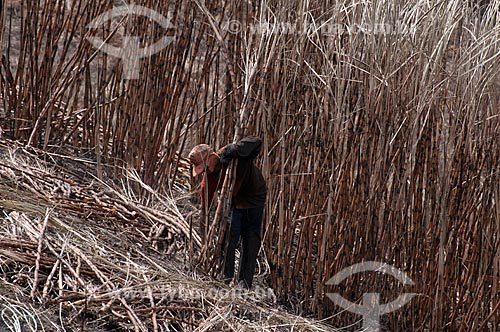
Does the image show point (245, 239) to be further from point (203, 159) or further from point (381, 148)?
point (381, 148)

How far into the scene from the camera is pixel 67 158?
3.84 m

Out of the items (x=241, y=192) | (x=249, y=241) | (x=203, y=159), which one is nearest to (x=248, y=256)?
(x=249, y=241)

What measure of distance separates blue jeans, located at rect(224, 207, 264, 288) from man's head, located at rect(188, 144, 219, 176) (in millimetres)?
188

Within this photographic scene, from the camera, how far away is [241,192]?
3.04m

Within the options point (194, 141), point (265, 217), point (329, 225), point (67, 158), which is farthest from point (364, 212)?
point (67, 158)

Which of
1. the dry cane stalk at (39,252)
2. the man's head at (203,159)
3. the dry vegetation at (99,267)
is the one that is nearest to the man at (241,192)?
the man's head at (203,159)

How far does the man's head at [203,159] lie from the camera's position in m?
2.99

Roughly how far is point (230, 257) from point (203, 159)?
388 millimetres

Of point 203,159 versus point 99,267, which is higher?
point 203,159

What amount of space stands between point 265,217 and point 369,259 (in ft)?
1.54

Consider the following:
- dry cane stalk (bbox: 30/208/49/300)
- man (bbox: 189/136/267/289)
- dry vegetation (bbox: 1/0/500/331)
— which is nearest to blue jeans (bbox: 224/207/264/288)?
man (bbox: 189/136/267/289)

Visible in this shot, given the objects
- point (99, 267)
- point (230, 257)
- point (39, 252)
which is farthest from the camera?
point (230, 257)

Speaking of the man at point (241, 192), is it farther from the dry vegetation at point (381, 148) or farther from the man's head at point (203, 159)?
the dry vegetation at point (381, 148)

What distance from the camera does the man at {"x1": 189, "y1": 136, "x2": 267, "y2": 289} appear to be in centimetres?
297
